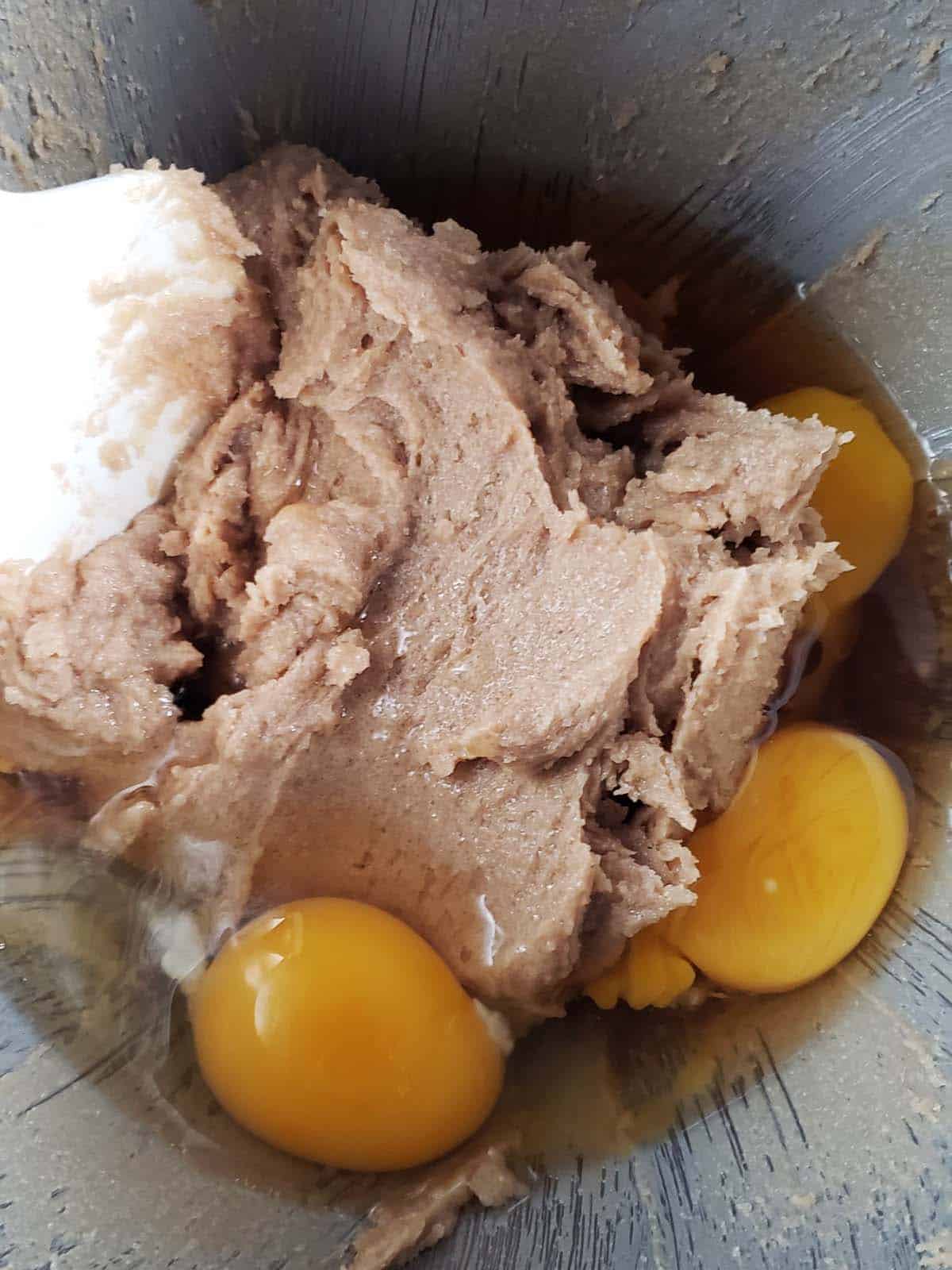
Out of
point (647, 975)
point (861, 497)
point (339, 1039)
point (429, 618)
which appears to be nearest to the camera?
point (339, 1039)

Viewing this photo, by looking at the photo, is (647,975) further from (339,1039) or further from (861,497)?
(861,497)

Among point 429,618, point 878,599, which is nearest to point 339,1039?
point 429,618

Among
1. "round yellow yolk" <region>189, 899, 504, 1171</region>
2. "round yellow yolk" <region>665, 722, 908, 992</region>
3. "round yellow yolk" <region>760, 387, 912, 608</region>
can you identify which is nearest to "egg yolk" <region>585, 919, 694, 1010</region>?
"round yellow yolk" <region>665, 722, 908, 992</region>

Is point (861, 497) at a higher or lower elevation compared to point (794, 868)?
higher

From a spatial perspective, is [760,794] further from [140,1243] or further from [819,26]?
[819,26]

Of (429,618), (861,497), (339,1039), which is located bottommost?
(339,1039)
